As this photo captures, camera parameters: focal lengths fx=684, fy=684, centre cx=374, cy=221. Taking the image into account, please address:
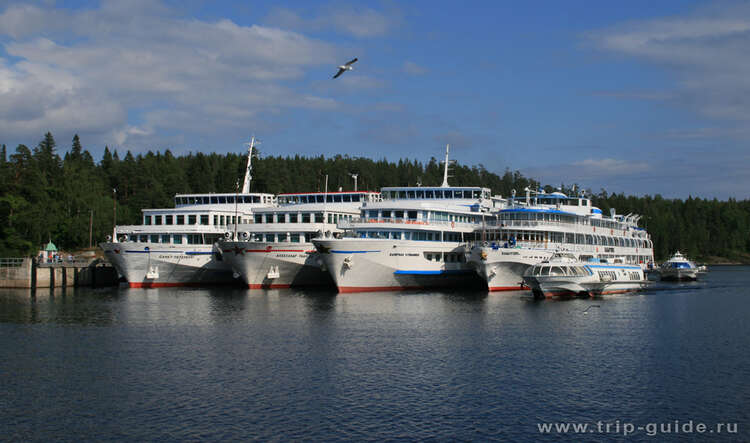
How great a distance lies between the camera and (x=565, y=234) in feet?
238

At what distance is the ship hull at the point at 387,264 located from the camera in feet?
201

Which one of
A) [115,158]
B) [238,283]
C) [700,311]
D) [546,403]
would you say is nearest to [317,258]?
[238,283]

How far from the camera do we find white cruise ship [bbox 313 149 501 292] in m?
61.7

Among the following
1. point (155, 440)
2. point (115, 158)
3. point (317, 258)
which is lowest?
point (155, 440)

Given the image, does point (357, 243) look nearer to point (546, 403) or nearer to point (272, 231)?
point (272, 231)

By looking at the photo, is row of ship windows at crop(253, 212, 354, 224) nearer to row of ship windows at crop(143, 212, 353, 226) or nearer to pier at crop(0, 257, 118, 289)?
row of ship windows at crop(143, 212, 353, 226)

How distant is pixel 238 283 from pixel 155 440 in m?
58.5

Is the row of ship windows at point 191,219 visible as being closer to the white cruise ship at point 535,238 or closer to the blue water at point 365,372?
the blue water at point 365,372

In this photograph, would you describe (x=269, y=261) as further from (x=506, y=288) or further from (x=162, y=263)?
(x=506, y=288)

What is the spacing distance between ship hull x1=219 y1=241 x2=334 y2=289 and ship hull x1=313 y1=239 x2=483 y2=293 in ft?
18.4

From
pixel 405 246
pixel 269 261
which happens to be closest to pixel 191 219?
pixel 269 261

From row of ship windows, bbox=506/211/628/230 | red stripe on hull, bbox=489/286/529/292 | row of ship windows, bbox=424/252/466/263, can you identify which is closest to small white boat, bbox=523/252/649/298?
red stripe on hull, bbox=489/286/529/292

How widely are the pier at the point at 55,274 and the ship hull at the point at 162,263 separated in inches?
363

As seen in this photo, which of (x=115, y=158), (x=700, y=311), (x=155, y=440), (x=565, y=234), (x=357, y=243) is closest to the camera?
(x=155, y=440)
